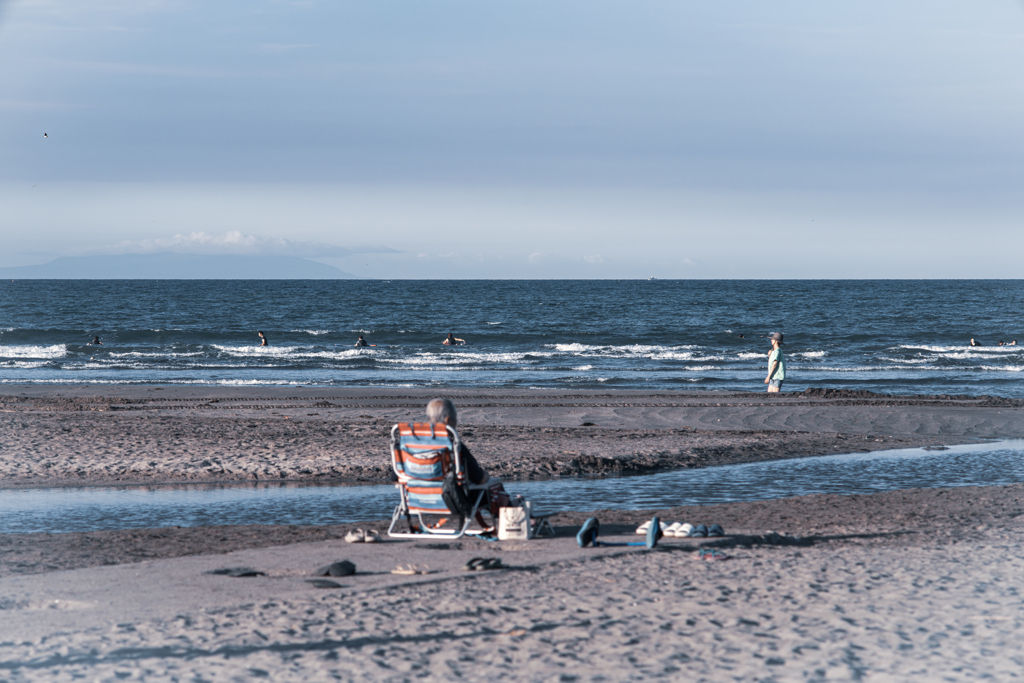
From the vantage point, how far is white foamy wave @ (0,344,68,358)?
35562 mm

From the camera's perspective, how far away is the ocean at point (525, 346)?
90.3 feet

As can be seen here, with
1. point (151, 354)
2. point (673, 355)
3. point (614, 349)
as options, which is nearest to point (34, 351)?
point (151, 354)

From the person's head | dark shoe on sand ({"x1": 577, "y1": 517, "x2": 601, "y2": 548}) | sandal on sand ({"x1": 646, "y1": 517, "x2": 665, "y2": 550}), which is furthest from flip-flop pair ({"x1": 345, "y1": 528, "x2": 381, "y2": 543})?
sandal on sand ({"x1": 646, "y1": 517, "x2": 665, "y2": 550})

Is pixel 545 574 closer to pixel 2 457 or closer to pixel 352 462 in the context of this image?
pixel 352 462

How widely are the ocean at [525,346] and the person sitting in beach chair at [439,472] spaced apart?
17.9 metres

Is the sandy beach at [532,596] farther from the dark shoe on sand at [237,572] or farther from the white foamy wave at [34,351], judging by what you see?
the white foamy wave at [34,351]

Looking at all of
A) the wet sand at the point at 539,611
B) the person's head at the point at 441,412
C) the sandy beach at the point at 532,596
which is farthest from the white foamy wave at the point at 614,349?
the person's head at the point at 441,412

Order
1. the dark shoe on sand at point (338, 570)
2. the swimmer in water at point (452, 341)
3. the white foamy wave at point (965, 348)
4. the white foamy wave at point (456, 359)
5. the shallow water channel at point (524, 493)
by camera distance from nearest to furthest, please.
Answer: the dark shoe on sand at point (338, 570) → the shallow water channel at point (524, 493) → the white foamy wave at point (456, 359) → the white foamy wave at point (965, 348) → the swimmer in water at point (452, 341)

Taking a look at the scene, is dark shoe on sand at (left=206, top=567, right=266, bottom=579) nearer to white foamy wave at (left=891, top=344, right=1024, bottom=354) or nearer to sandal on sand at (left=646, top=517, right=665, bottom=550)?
sandal on sand at (left=646, top=517, right=665, bottom=550)

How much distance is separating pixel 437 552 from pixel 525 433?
7.43m

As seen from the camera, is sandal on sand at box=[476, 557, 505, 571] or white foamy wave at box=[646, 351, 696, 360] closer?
sandal on sand at box=[476, 557, 505, 571]

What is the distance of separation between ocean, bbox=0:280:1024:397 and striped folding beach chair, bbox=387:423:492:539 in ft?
58.7

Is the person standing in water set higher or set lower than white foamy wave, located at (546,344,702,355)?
higher

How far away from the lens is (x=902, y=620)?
16.3 ft
